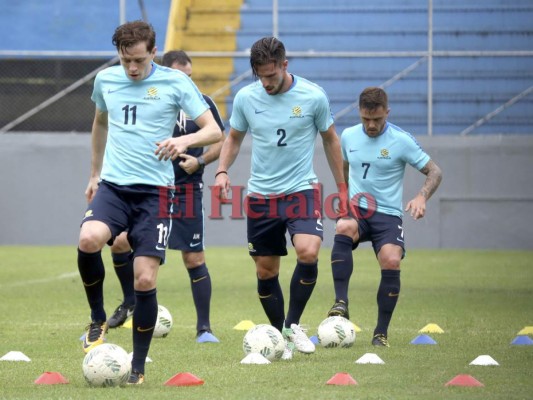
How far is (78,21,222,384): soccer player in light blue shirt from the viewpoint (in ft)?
22.2

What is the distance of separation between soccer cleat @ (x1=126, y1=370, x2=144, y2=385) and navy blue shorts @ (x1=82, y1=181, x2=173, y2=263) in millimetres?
663

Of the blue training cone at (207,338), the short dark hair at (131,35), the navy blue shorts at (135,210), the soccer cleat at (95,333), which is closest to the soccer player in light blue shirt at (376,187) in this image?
the blue training cone at (207,338)

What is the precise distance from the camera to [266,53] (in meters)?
7.71

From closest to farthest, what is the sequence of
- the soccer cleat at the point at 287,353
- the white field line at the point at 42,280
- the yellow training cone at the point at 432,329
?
the soccer cleat at the point at 287,353 → the yellow training cone at the point at 432,329 → the white field line at the point at 42,280

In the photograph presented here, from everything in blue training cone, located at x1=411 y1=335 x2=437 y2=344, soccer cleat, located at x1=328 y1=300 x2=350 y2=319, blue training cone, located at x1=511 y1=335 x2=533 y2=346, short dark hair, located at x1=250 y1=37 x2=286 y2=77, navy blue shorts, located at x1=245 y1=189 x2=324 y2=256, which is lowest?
blue training cone, located at x1=411 y1=335 x2=437 y2=344

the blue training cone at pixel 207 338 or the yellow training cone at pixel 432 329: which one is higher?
the blue training cone at pixel 207 338

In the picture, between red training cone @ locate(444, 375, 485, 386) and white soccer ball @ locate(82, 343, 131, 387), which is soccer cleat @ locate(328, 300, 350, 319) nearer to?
red training cone @ locate(444, 375, 485, 386)

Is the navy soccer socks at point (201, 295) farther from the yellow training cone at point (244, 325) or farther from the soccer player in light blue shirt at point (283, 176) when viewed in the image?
the soccer player in light blue shirt at point (283, 176)

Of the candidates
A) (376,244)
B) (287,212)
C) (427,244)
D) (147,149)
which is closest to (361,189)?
(376,244)

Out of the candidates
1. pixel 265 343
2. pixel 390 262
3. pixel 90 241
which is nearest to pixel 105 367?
pixel 90 241

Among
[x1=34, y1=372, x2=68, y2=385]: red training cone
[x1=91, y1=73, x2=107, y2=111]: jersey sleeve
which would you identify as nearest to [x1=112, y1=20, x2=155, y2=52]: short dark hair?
[x1=91, y1=73, x2=107, y2=111]: jersey sleeve

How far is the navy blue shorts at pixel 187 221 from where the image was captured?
30.6 ft

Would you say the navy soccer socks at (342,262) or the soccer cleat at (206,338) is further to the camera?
the navy soccer socks at (342,262)

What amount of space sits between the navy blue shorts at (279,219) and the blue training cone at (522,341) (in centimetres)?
170
